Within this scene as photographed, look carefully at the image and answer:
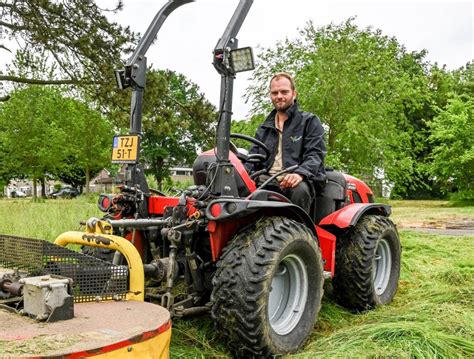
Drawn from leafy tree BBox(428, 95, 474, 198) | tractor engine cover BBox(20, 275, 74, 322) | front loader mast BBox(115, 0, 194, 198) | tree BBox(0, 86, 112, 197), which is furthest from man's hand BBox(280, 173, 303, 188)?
leafy tree BBox(428, 95, 474, 198)

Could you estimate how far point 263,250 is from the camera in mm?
3271

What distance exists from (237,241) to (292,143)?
4.43ft

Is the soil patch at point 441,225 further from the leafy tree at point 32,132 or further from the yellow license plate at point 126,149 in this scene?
the leafy tree at point 32,132

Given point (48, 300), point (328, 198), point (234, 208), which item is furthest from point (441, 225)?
point (48, 300)

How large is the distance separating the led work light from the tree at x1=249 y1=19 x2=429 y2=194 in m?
16.1

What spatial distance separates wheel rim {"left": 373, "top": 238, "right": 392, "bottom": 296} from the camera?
16.3 feet

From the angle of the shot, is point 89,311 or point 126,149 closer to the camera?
point 89,311

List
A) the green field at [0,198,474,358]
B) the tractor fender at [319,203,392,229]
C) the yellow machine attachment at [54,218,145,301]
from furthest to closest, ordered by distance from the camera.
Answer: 1. the tractor fender at [319,203,392,229]
2. the green field at [0,198,474,358]
3. the yellow machine attachment at [54,218,145,301]

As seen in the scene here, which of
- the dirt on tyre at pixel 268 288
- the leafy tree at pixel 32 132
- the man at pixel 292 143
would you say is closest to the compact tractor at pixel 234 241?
the dirt on tyre at pixel 268 288

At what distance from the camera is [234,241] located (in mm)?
3355

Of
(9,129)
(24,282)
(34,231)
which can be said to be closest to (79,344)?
(24,282)

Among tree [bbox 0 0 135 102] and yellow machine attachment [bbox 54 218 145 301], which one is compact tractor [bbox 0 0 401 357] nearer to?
yellow machine attachment [bbox 54 218 145 301]

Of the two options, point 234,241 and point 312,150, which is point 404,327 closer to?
point 234,241

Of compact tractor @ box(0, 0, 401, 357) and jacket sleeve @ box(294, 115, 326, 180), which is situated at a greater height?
jacket sleeve @ box(294, 115, 326, 180)
